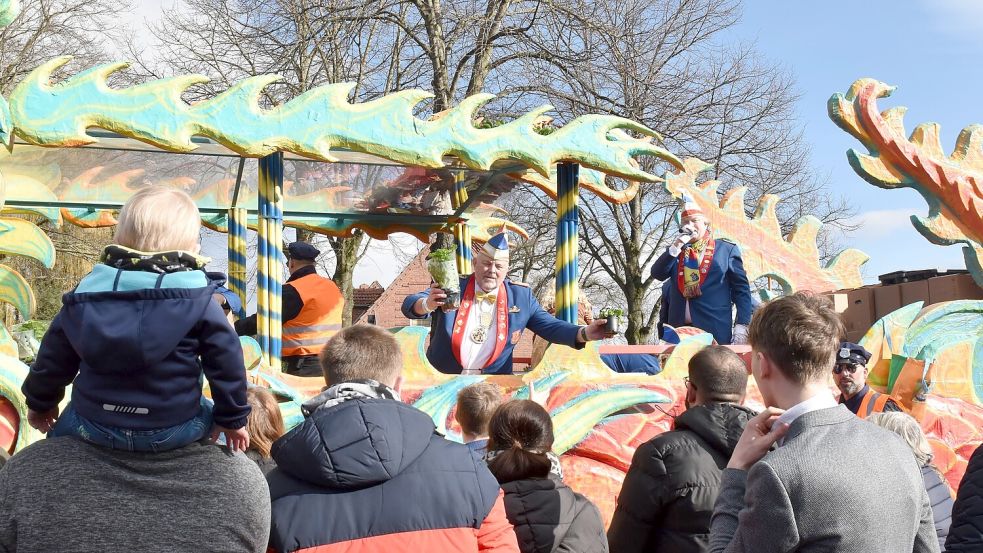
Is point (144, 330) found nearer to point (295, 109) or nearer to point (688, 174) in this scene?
point (295, 109)

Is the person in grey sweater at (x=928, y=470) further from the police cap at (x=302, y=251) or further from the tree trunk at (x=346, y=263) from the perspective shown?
the tree trunk at (x=346, y=263)

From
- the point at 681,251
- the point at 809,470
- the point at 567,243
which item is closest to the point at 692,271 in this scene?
the point at 681,251

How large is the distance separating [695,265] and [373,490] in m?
5.15

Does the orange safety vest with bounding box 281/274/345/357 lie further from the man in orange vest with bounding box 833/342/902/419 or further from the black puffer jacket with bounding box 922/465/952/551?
the black puffer jacket with bounding box 922/465/952/551

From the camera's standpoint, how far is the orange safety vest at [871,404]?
4824 mm

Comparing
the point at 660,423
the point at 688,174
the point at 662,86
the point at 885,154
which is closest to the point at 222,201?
the point at 688,174

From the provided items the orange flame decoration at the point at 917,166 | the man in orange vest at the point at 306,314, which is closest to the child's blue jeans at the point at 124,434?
the man in orange vest at the point at 306,314

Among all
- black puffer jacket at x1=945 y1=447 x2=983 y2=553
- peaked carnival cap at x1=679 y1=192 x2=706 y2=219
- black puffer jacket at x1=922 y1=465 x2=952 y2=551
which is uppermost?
peaked carnival cap at x1=679 y1=192 x2=706 y2=219

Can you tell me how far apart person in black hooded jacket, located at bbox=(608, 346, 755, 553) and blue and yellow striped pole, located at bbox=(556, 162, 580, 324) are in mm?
3264

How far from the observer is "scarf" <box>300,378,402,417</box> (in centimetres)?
234

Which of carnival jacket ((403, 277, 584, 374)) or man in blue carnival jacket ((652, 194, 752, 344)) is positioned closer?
carnival jacket ((403, 277, 584, 374))

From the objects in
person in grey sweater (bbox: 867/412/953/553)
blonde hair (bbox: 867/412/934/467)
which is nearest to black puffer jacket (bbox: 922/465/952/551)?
person in grey sweater (bbox: 867/412/953/553)

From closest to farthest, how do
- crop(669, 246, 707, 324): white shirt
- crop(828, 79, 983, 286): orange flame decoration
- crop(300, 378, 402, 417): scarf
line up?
crop(300, 378, 402, 417): scarf → crop(669, 246, 707, 324): white shirt → crop(828, 79, 983, 286): orange flame decoration

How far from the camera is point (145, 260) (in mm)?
2182
